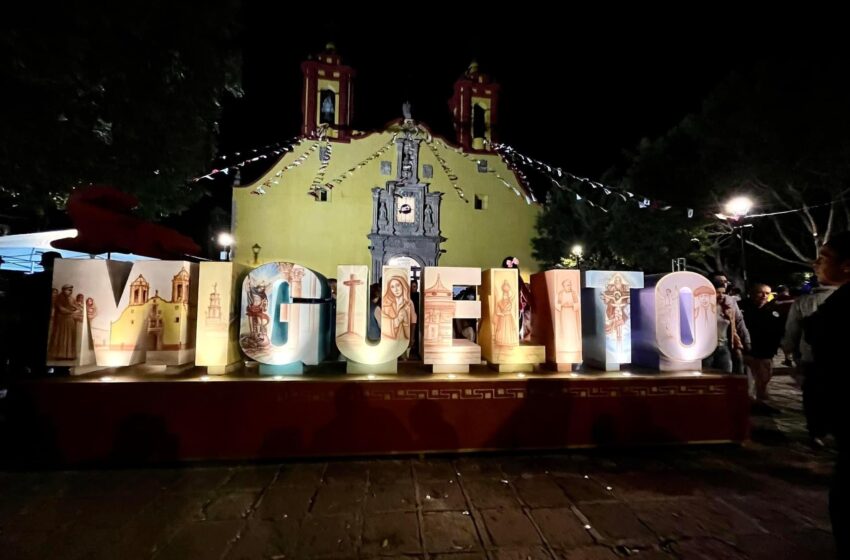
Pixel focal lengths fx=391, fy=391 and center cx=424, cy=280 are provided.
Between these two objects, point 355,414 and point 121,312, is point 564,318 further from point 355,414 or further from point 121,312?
point 121,312

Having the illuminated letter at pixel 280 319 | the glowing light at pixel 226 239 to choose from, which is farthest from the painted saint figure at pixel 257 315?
the glowing light at pixel 226 239

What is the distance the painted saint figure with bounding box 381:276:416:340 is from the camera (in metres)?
4.22

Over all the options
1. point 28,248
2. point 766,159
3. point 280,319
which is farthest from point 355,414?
point 766,159

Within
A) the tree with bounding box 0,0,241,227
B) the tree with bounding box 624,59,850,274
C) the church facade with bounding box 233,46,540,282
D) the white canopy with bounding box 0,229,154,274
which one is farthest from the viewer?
the church facade with bounding box 233,46,540,282

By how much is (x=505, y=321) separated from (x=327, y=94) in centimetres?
2145

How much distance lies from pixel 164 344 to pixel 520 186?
834 inches

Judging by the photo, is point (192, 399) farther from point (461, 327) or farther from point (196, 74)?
point (196, 74)

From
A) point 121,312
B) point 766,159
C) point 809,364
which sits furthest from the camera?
point 766,159

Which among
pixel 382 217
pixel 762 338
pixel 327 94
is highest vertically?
pixel 327 94


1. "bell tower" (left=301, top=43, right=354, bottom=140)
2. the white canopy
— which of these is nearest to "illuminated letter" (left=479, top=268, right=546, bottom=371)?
the white canopy

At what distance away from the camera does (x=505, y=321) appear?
14.2 ft

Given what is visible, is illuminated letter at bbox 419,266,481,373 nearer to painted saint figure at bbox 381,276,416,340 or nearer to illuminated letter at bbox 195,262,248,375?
painted saint figure at bbox 381,276,416,340

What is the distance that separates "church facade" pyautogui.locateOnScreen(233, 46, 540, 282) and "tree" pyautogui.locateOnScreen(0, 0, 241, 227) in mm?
11608

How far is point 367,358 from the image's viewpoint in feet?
13.8
